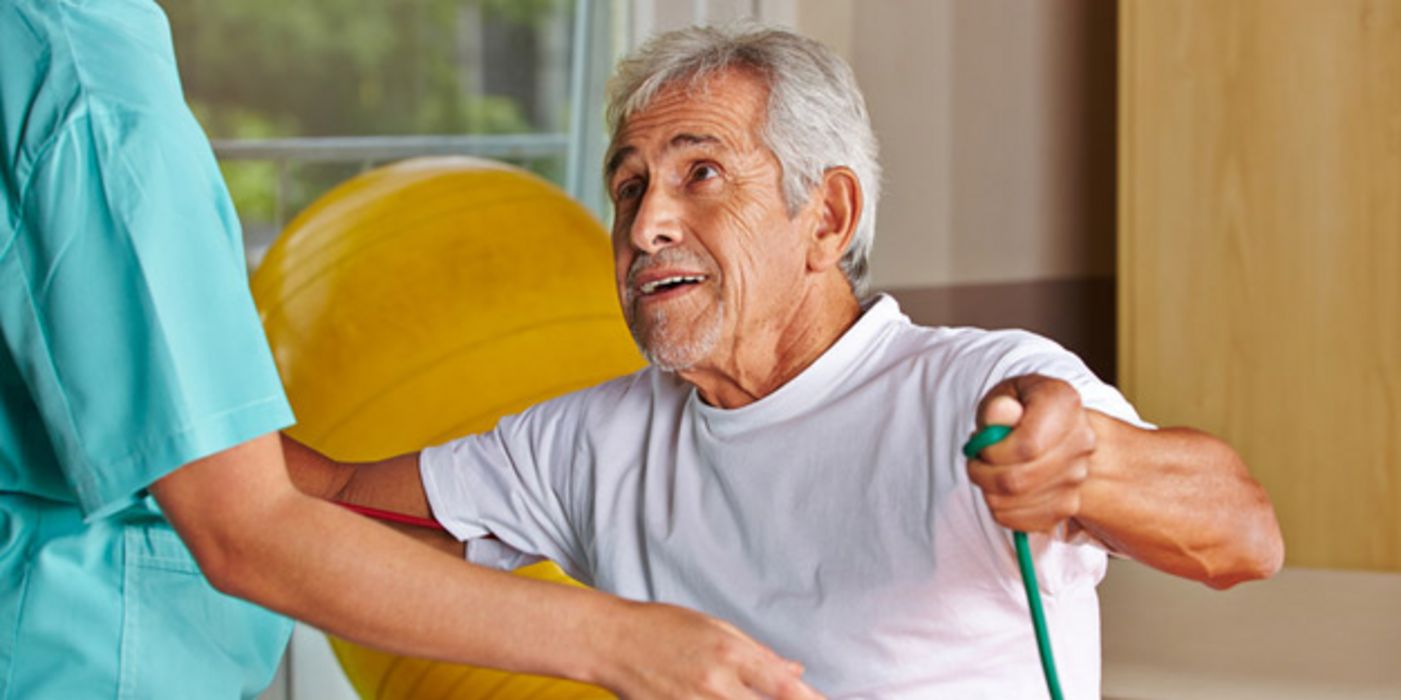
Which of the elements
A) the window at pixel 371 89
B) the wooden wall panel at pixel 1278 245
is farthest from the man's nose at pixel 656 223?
the window at pixel 371 89

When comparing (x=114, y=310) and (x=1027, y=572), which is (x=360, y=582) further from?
(x=1027, y=572)

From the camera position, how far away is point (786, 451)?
160cm

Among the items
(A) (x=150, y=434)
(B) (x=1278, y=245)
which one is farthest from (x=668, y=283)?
(B) (x=1278, y=245)

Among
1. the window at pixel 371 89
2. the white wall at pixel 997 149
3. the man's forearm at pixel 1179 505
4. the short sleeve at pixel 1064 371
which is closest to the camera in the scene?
the man's forearm at pixel 1179 505

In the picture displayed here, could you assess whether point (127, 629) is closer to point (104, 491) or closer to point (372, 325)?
point (104, 491)

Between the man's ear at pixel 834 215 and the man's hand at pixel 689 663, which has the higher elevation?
the man's ear at pixel 834 215

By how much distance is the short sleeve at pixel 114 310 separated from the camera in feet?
3.49

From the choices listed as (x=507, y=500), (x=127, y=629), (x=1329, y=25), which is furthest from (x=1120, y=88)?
(x=127, y=629)

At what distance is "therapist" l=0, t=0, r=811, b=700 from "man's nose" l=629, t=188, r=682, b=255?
0.50 meters

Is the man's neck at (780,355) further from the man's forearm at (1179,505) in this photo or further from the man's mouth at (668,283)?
the man's forearm at (1179,505)

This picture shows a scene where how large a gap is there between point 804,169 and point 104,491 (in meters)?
0.79

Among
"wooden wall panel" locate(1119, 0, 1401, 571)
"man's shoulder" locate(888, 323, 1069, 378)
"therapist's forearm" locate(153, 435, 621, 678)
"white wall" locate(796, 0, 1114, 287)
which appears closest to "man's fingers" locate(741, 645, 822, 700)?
"therapist's forearm" locate(153, 435, 621, 678)

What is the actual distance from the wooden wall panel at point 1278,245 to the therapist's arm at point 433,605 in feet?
7.78

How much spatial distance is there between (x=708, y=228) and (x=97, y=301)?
0.69m
